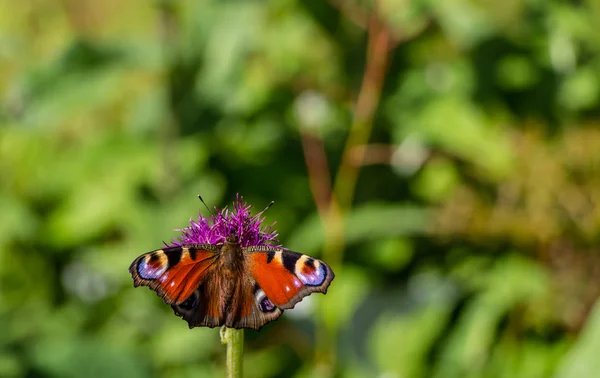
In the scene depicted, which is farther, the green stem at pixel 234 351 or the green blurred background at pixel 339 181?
the green blurred background at pixel 339 181

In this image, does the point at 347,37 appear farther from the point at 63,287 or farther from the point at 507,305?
the point at 63,287

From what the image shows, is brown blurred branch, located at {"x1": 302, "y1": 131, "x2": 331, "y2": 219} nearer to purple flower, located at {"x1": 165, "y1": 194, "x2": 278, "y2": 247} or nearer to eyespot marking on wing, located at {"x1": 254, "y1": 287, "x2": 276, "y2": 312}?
purple flower, located at {"x1": 165, "y1": 194, "x2": 278, "y2": 247}

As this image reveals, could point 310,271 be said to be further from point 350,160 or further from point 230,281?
point 350,160

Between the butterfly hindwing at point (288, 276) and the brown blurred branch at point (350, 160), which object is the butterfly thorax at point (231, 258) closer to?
the butterfly hindwing at point (288, 276)

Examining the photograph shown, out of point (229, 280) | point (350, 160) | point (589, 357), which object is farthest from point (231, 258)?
point (350, 160)

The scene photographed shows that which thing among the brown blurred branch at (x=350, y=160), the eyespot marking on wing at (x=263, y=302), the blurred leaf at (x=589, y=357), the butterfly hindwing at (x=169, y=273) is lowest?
the eyespot marking on wing at (x=263, y=302)

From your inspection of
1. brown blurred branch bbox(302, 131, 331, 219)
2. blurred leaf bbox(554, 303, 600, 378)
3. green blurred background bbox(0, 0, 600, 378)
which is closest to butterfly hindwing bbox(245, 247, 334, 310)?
blurred leaf bbox(554, 303, 600, 378)

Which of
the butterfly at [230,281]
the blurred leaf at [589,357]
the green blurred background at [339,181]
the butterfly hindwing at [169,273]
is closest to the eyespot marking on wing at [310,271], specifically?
the butterfly at [230,281]

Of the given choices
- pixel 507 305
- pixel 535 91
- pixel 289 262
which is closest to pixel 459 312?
pixel 507 305
